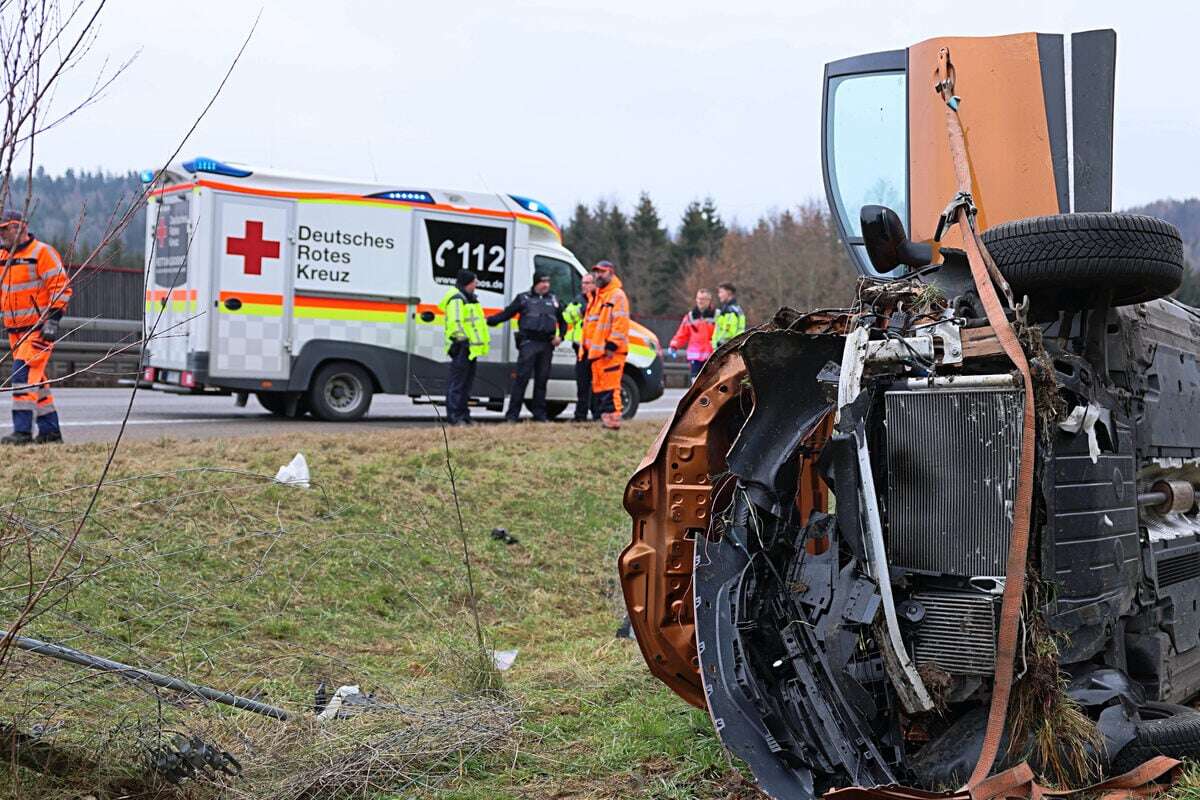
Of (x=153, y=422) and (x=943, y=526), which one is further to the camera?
(x=153, y=422)

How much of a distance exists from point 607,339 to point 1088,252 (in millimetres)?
8845

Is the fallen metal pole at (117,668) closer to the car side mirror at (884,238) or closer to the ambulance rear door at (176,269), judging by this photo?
the car side mirror at (884,238)

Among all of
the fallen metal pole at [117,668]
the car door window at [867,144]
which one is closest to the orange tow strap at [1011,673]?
the car door window at [867,144]

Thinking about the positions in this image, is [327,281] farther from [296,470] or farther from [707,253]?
[707,253]

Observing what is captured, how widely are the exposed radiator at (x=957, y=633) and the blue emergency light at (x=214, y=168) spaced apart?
10.4 meters

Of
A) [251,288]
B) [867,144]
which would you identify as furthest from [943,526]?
[251,288]

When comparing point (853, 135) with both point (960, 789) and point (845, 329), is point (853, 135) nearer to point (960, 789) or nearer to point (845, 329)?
point (845, 329)

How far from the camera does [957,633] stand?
326 centimetres

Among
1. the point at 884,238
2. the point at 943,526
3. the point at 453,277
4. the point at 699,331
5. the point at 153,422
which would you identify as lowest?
the point at 943,526

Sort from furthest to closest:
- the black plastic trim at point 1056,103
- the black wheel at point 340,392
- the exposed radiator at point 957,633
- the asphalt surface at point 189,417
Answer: the black wheel at point 340,392, the asphalt surface at point 189,417, the black plastic trim at point 1056,103, the exposed radiator at point 957,633

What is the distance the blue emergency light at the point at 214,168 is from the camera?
12.0m

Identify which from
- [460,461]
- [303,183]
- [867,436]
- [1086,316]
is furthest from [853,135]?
[303,183]

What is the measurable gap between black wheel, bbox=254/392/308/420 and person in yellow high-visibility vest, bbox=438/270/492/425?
6.33 ft

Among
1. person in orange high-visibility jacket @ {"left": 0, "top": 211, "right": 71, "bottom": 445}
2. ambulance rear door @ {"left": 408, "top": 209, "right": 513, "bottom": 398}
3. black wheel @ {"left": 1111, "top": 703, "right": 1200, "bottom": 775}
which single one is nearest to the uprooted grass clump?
black wheel @ {"left": 1111, "top": 703, "right": 1200, "bottom": 775}
